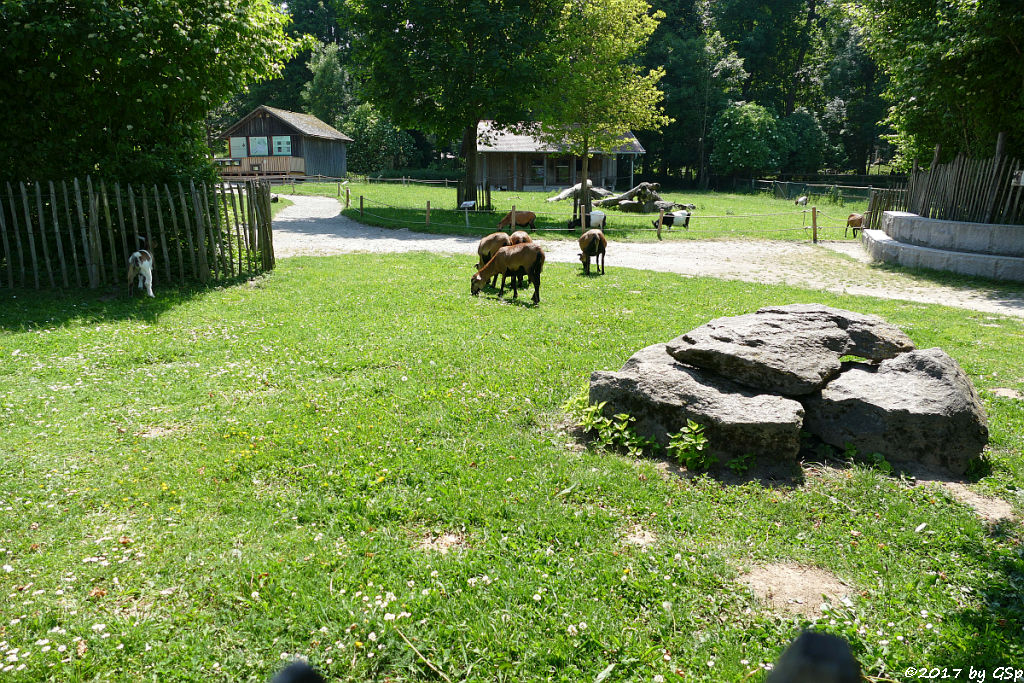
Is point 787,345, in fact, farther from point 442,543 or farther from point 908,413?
point 442,543

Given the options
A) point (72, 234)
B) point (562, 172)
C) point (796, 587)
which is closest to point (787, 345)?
point (796, 587)

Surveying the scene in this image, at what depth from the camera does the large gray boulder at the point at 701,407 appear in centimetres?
558

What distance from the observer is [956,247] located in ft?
57.8

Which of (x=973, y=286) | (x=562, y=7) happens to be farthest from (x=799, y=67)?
(x=973, y=286)

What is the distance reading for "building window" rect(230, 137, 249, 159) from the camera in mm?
55188

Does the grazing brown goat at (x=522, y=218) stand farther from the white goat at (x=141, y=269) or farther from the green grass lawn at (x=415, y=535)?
the green grass lawn at (x=415, y=535)

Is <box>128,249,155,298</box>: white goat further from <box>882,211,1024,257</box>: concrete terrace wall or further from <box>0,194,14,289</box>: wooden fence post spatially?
<box>882,211,1024,257</box>: concrete terrace wall

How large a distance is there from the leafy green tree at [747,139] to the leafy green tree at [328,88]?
36.5 metres

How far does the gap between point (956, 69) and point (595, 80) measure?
14795 mm

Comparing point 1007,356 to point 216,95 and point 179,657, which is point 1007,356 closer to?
point 179,657

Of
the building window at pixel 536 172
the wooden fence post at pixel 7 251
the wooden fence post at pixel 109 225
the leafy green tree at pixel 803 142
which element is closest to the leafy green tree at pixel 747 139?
the leafy green tree at pixel 803 142

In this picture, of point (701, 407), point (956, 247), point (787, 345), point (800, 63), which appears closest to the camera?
point (701, 407)

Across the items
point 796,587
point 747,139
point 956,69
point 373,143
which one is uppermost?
point 373,143

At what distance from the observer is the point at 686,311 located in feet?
37.9
